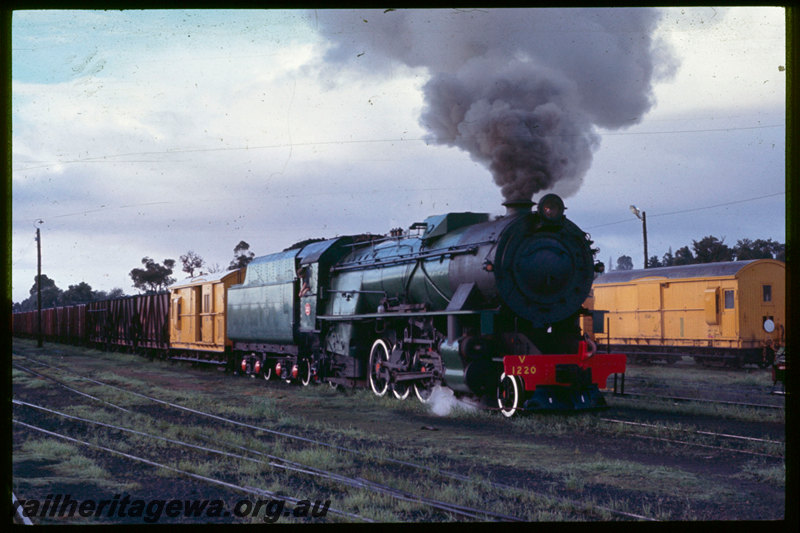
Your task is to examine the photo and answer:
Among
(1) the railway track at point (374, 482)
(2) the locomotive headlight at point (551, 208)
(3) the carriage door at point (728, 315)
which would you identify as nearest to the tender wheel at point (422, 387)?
(1) the railway track at point (374, 482)

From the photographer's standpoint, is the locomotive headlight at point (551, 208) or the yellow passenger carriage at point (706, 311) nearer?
the locomotive headlight at point (551, 208)

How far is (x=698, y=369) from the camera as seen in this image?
911 inches

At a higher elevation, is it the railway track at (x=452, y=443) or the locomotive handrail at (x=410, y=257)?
the locomotive handrail at (x=410, y=257)

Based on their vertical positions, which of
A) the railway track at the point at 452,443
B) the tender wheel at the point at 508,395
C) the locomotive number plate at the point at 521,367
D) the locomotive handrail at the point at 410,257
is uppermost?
the locomotive handrail at the point at 410,257

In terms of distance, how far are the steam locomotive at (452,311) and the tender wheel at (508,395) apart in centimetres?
2

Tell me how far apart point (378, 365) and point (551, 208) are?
5.26 metres

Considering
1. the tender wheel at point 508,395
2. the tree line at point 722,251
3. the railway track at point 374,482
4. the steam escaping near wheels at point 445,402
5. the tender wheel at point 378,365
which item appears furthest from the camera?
the tree line at point 722,251

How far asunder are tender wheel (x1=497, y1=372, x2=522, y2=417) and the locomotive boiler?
0.09 ft

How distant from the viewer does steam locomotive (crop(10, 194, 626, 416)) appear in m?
11.2

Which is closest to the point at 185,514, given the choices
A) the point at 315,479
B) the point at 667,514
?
the point at 315,479

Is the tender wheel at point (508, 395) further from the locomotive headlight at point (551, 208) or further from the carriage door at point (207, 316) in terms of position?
the carriage door at point (207, 316)

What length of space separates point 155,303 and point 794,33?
30.0m

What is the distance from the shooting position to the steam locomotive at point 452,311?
11.2m

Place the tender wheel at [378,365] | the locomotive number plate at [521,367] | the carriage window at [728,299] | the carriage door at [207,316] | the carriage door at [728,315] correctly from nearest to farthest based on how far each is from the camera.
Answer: the locomotive number plate at [521,367]
the tender wheel at [378,365]
the carriage door at [728,315]
the carriage window at [728,299]
the carriage door at [207,316]
